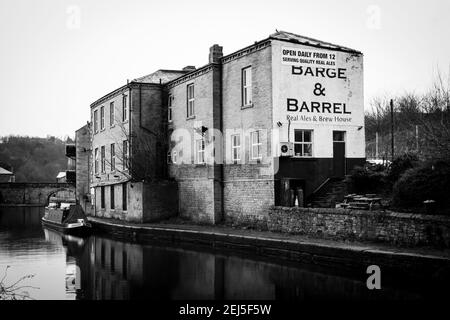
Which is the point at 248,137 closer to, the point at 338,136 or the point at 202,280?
the point at 338,136

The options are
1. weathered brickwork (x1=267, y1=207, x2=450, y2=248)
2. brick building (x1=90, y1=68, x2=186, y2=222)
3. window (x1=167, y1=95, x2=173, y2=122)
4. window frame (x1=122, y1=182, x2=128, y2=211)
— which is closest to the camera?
weathered brickwork (x1=267, y1=207, x2=450, y2=248)

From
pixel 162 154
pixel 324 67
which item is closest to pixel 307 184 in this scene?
pixel 324 67

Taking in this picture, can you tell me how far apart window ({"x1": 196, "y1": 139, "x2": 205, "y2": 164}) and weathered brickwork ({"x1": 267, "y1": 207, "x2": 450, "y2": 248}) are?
529 cm

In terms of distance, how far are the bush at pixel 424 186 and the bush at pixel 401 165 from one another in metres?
2.75

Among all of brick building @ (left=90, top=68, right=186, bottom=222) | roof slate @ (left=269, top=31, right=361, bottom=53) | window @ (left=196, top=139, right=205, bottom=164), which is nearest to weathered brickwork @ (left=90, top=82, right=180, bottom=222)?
brick building @ (left=90, top=68, right=186, bottom=222)

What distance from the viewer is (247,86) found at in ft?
64.0

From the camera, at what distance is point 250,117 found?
19172mm

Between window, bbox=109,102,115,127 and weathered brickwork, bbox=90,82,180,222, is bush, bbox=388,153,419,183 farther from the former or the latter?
window, bbox=109,102,115,127

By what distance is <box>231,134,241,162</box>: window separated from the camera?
65.5ft

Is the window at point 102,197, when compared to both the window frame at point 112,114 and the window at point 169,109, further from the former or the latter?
the window at point 169,109

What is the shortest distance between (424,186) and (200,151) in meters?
10.5

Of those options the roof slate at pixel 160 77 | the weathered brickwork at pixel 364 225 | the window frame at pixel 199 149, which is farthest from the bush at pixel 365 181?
the roof slate at pixel 160 77
